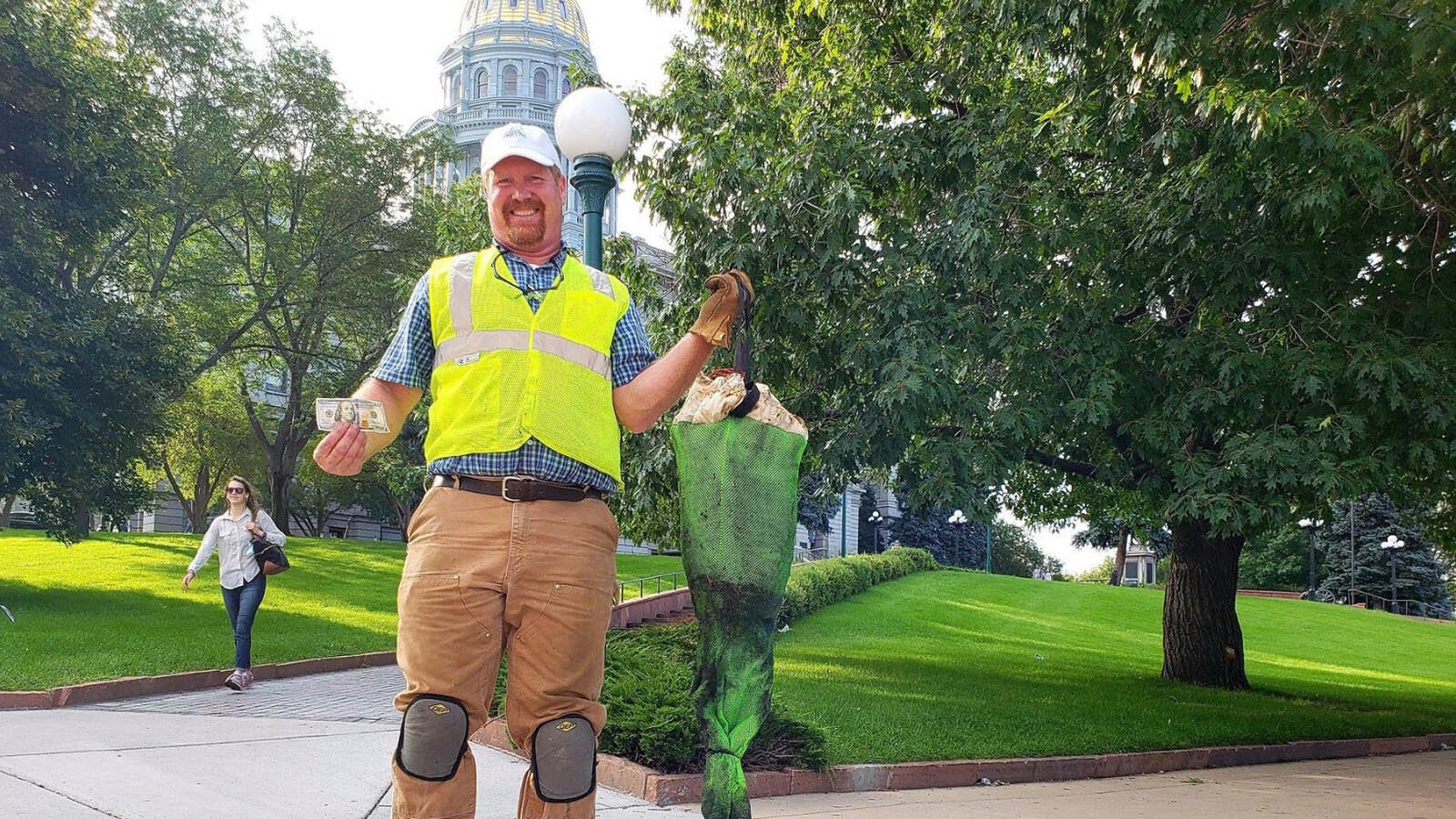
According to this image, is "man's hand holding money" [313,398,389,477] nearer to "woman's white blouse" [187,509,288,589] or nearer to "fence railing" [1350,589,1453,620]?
"woman's white blouse" [187,509,288,589]

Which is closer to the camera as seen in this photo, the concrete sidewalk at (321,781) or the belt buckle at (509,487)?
the belt buckle at (509,487)

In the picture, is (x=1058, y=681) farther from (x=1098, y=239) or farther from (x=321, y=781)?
(x=321, y=781)

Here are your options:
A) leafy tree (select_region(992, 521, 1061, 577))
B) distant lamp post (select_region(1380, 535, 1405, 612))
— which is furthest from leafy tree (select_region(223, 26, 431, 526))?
leafy tree (select_region(992, 521, 1061, 577))

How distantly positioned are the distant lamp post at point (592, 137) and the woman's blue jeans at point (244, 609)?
524cm

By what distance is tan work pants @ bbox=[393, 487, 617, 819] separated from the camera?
287 centimetres

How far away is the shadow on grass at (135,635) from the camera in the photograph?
32.4 ft

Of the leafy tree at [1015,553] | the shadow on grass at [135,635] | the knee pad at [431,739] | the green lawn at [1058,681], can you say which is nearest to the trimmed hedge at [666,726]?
the green lawn at [1058,681]

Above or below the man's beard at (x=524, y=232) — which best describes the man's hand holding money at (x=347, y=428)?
below

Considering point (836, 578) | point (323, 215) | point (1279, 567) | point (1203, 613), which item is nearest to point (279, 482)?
point (323, 215)

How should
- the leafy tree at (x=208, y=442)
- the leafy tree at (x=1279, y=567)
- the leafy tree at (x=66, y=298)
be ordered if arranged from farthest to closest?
the leafy tree at (x=1279, y=567) → the leafy tree at (x=208, y=442) → the leafy tree at (x=66, y=298)

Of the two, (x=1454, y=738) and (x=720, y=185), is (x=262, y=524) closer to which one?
(x=720, y=185)

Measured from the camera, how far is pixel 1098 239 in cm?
1088

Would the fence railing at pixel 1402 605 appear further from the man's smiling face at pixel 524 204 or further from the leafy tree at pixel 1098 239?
the man's smiling face at pixel 524 204

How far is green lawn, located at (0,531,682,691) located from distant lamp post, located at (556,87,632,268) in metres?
6.08
